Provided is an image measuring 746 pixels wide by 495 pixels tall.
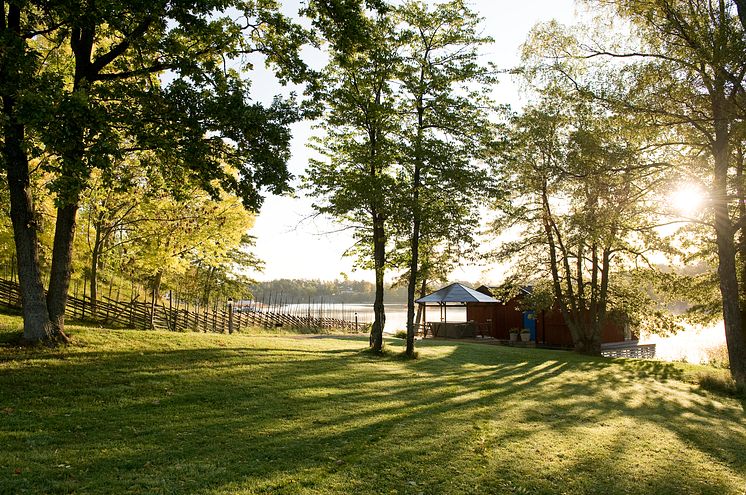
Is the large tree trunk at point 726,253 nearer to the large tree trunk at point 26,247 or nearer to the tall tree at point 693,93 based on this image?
the tall tree at point 693,93

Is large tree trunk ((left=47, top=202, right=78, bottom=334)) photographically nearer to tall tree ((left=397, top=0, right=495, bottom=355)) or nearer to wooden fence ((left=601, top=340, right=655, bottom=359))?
tall tree ((left=397, top=0, right=495, bottom=355))

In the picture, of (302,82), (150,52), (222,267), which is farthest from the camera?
(222,267)

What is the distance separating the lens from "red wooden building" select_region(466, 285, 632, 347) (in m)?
29.2

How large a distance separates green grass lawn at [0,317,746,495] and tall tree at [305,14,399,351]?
17.4ft

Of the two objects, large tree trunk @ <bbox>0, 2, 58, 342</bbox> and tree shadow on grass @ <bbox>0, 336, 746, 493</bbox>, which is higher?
large tree trunk @ <bbox>0, 2, 58, 342</bbox>

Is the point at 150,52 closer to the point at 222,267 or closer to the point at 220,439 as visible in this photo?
the point at 220,439

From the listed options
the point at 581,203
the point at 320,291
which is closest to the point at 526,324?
the point at 581,203

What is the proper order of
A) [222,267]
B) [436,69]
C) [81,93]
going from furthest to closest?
[222,267] → [436,69] → [81,93]

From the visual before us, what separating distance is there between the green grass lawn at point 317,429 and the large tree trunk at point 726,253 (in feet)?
6.14

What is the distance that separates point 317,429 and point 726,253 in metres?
13.3

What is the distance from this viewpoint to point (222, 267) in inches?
1388

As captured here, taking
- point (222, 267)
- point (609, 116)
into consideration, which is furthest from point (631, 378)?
point (222, 267)

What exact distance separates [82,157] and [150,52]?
3.52 metres

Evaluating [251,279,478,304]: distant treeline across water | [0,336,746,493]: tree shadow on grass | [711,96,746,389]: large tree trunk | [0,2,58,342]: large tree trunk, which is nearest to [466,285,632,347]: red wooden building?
[711,96,746,389]: large tree trunk
